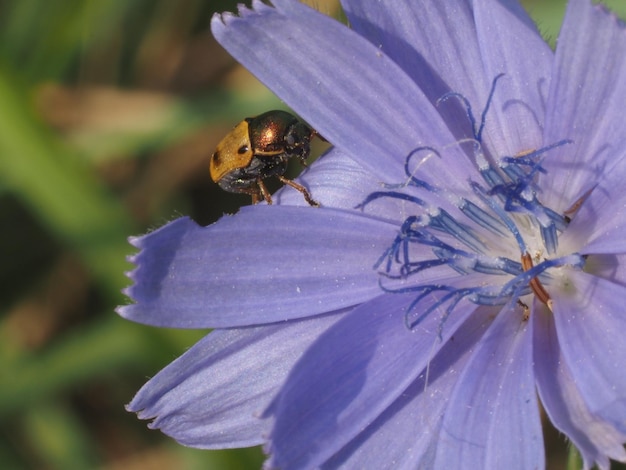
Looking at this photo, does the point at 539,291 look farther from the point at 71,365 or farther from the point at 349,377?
the point at 71,365

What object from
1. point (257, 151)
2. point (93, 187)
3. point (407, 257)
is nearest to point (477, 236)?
point (407, 257)

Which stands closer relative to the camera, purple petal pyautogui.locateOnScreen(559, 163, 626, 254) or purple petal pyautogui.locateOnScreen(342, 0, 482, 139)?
purple petal pyautogui.locateOnScreen(559, 163, 626, 254)

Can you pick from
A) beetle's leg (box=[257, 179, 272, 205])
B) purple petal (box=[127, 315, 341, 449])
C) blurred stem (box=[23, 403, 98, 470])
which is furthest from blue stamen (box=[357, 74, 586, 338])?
blurred stem (box=[23, 403, 98, 470])

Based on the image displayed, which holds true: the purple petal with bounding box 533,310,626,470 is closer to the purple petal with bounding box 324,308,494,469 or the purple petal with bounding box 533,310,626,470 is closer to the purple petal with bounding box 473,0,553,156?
the purple petal with bounding box 324,308,494,469

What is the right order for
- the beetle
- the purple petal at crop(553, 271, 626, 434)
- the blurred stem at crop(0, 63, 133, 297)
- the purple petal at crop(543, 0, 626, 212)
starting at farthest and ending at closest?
the blurred stem at crop(0, 63, 133, 297) < the beetle < the purple petal at crop(543, 0, 626, 212) < the purple petal at crop(553, 271, 626, 434)

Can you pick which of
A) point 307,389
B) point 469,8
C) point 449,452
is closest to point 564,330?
point 449,452

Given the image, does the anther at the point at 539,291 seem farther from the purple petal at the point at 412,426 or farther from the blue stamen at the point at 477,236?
the purple petal at the point at 412,426

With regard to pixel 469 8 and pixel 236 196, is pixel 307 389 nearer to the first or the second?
pixel 469 8

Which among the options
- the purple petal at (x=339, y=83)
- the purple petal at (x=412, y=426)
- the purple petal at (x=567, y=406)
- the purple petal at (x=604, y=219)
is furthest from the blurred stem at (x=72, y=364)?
the purple petal at (x=604, y=219)
